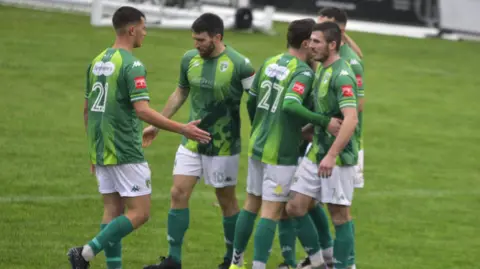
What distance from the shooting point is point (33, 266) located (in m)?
10.3

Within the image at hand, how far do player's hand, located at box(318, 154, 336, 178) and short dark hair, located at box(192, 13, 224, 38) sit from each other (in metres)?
1.71

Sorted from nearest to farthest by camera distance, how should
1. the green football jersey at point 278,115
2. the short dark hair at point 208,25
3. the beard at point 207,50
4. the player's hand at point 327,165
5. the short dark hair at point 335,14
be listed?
the player's hand at point 327,165 < the green football jersey at point 278,115 < the short dark hair at point 208,25 < the beard at point 207,50 < the short dark hair at point 335,14

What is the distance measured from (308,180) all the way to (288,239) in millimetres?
870

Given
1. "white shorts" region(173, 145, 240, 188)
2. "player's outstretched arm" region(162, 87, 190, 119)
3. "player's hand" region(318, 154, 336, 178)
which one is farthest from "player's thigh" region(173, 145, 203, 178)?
"player's hand" region(318, 154, 336, 178)

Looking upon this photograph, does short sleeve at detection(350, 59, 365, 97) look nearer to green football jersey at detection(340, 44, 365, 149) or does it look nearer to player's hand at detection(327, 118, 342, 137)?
green football jersey at detection(340, 44, 365, 149)

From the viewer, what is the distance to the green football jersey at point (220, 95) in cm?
1016

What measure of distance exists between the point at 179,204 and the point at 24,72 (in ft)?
41.9

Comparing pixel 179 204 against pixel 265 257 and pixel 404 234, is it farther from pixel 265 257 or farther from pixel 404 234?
pixel 404 234

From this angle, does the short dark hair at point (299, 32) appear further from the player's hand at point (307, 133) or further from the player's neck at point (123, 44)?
the player's neck at point (123, 44)

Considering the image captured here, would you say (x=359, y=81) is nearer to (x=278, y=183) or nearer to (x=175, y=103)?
(x=278, y=183)

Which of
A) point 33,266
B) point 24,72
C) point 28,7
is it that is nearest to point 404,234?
point 33,266

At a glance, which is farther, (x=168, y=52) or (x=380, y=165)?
(x=168, y=52)

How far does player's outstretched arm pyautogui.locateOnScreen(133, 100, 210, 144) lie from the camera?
9164 mm

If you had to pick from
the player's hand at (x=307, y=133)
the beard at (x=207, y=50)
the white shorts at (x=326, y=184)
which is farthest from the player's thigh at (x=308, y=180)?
the beard at (x=207, y=50)
